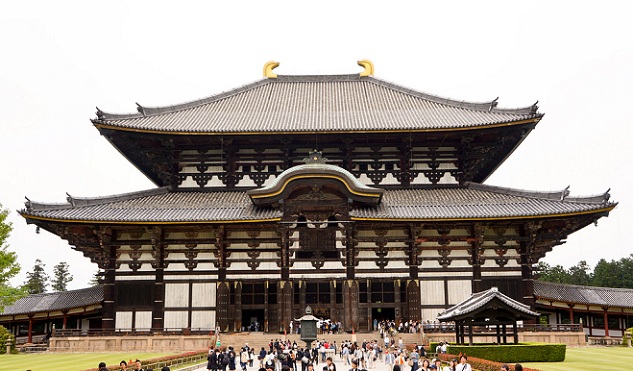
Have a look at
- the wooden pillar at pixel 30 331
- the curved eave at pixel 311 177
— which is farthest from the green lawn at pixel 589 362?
the wooden pillar at pixel 30 331

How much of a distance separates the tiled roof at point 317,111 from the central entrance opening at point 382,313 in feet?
39.3

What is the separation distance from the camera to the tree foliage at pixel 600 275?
9494cm

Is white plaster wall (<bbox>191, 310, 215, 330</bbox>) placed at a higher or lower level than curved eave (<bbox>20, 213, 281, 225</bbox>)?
lower

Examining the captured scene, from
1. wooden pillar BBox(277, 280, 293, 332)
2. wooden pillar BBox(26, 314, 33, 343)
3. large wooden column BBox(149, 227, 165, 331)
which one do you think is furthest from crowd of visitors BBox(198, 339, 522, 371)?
wooden pillar BBox(26, 314, 33, 343)

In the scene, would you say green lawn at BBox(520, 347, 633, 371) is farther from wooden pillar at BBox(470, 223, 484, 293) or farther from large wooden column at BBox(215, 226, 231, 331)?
large wooden column at BBox(215, 226, 231, 331)

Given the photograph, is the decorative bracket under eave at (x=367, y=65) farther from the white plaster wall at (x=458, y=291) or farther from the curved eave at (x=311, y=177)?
the white plaster wall at (x=458, y=291)

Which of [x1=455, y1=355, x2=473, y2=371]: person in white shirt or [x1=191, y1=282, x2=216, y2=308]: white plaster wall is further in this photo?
[x1=191, y1=282, x2=216, y2=308]: white plaster wall

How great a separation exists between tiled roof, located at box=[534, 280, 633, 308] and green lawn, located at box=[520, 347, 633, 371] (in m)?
12.5

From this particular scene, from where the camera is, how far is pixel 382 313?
135ft

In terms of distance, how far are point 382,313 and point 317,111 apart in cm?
1684

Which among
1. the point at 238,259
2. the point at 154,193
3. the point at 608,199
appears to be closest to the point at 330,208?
the point at 238,259

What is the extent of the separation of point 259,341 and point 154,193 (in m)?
14.3

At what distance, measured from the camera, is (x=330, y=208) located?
1597 inches

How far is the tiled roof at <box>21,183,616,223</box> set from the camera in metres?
38.5
